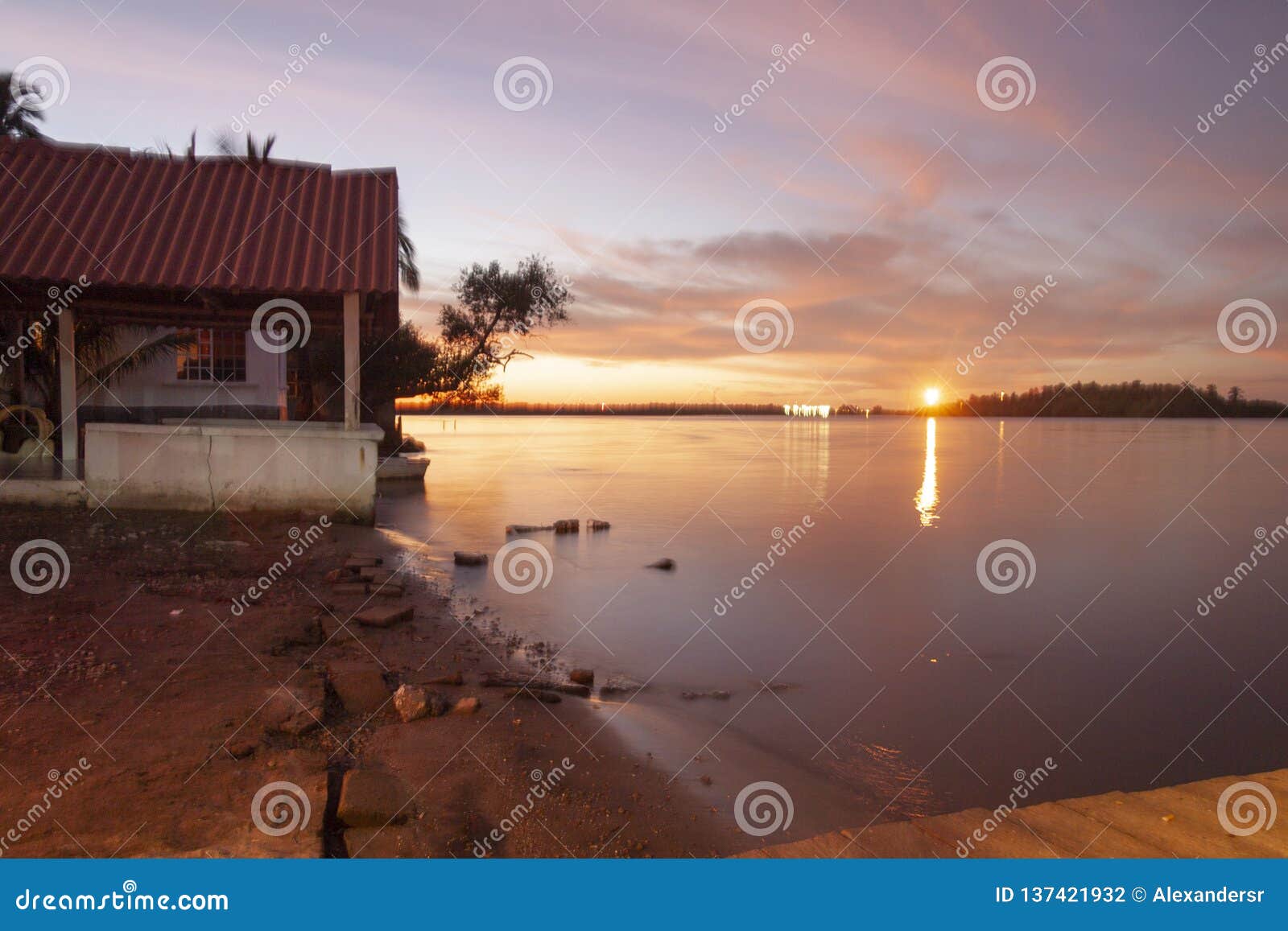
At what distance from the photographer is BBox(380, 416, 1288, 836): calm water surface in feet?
25.3

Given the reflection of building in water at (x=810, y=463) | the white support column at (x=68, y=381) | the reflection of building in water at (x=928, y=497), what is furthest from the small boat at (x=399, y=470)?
the reflection of building in water at (x=928, y=497)

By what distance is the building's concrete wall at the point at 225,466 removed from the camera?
501 inches

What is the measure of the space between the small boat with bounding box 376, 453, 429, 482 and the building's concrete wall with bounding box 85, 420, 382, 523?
55.8 feet

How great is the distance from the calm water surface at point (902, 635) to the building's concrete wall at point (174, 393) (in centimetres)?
479

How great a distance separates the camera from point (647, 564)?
17594 millimetres

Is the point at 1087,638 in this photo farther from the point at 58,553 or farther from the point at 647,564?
the point at 58,553

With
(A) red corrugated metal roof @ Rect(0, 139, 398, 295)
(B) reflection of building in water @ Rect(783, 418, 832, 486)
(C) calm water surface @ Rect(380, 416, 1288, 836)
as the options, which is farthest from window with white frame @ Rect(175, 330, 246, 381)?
(B) reflection of building in water @ Rect(783, 418, 832, 486)

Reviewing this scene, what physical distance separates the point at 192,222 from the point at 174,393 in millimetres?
6253

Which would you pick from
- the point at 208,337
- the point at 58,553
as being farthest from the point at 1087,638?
the point at 208,337

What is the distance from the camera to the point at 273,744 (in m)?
5.56

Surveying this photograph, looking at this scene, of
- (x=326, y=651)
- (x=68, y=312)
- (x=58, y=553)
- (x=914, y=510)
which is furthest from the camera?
(x=914, y=510)

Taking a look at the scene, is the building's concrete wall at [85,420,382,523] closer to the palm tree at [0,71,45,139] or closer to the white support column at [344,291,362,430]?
the white support column at [344,291,362,430]

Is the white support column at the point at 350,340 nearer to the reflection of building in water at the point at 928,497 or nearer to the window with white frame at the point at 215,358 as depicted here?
the window with white frame at the point at 215,358

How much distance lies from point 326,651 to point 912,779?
19.1 feet
